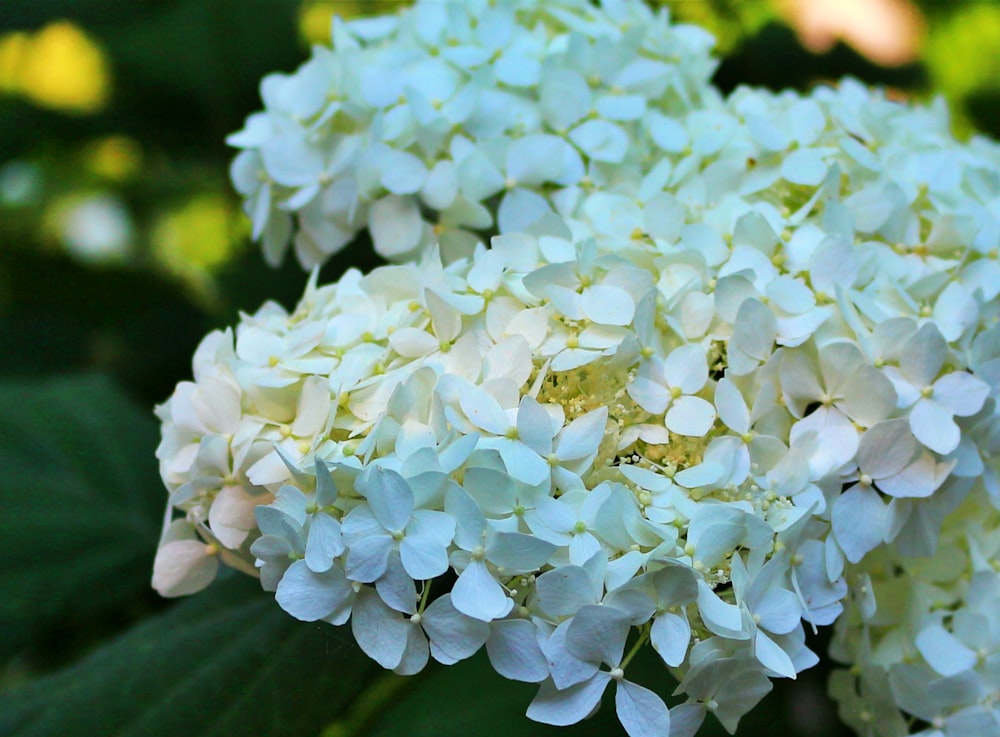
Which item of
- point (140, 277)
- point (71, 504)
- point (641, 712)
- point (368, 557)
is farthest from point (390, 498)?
point (140, 277)

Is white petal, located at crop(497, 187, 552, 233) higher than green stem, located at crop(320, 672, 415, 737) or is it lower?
higher

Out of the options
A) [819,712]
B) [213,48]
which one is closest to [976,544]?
[819,712]

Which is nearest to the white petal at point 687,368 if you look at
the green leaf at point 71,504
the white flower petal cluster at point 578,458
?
the white flower petal cluster at point 578,458

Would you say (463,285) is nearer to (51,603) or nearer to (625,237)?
(625,237)

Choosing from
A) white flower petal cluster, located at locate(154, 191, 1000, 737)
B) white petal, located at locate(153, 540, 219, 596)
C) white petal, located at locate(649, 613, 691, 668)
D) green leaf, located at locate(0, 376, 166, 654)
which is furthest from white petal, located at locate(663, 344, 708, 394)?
green leaf, located at locate(0, 376, 166, 654)

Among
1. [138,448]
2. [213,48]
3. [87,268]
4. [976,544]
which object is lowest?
[87,268]

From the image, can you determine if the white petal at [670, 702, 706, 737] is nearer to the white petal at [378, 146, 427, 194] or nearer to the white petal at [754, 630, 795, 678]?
the white petal at [754, 630, 795, 678]
